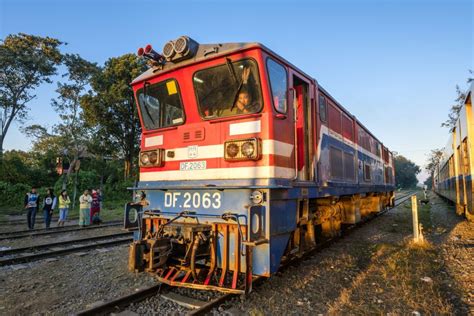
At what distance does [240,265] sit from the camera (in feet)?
13.5

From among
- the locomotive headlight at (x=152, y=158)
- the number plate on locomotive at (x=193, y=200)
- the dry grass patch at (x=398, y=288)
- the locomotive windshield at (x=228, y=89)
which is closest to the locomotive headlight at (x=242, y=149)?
the locomotive windshield at (x=228, y=89)

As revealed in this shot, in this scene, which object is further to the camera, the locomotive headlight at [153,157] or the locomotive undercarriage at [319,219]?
the locomotive headlight at [153,157]

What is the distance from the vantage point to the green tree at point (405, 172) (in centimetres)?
9738

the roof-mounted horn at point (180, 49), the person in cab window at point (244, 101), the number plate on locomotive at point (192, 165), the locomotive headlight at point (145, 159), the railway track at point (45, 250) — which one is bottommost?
the railway track at point (45, 250)

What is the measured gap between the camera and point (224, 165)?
4.59m

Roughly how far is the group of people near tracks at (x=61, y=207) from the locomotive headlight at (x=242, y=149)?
10311mm

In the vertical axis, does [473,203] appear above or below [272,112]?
below

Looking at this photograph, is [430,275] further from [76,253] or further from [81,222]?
[81,222]

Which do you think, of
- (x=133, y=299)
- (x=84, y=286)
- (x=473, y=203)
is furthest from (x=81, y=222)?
(x=473, y=203)

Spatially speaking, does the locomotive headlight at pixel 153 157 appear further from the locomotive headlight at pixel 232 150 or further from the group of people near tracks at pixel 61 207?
the group of people near tracks at pixel 61 207

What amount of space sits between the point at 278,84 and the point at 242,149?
1.18 metres

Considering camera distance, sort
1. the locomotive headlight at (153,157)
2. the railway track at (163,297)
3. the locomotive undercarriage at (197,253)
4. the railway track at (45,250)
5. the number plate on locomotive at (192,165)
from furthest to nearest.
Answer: the railway track at (45,250) < the locomotive headlight at (153,157) < the number plate on locomotive at (192,165) < the locomotive undercarriage at (197,253) < the railway track at (163,297)

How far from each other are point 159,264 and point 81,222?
1010 centimetres

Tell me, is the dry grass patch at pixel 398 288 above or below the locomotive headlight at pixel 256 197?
below
